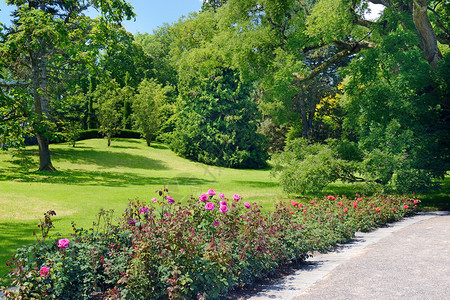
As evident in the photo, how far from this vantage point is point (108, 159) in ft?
73.2

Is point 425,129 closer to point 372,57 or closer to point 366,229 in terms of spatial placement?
point 372,57

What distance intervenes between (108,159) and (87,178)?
20.0 ft

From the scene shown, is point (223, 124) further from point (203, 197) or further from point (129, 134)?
point (203, 197)

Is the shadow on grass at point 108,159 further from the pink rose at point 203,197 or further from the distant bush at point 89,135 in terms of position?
the pink rose at point 203,197

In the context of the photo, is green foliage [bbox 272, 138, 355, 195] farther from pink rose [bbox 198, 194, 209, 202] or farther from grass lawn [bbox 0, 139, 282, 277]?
pink rose [bbox 198, 194, 209, 202]

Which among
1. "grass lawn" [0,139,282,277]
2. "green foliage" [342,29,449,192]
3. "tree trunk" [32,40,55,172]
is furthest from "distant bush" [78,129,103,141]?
"green foliage" [342,29,449,192]

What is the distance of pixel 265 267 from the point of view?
14.1 feet

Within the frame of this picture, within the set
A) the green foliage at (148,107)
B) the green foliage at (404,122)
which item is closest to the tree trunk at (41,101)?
the green foliage at (148,107)

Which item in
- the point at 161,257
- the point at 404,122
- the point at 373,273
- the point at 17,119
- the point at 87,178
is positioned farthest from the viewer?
the point at 87,178

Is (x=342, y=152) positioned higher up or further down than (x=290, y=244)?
higher up

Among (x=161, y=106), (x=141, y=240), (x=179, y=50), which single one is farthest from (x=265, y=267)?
(x=161, y=106)

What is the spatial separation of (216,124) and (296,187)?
49.6 feet

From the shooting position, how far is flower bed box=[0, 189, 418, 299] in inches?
130

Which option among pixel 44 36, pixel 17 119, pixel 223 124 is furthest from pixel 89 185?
pixel 223 124
